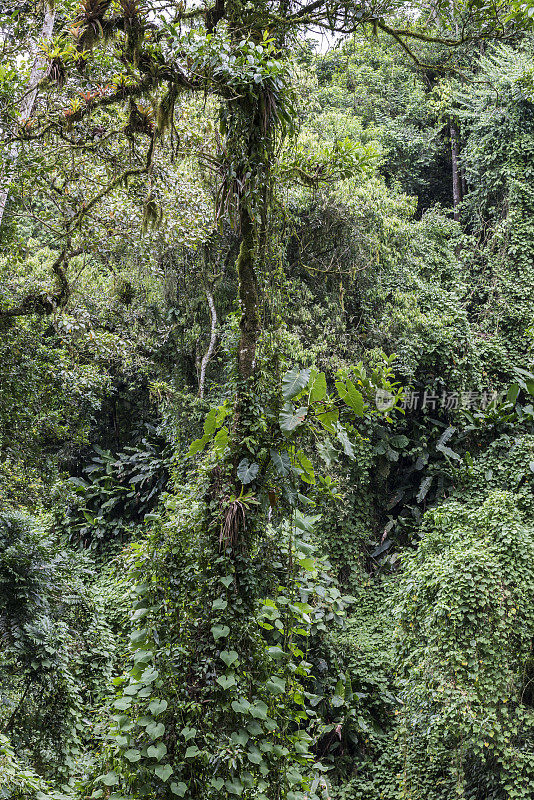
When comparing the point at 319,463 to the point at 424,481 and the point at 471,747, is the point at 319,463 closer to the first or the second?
the point at 424,481

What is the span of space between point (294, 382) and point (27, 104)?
10.3 feet

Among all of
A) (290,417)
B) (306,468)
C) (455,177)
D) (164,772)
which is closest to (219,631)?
(164,772)

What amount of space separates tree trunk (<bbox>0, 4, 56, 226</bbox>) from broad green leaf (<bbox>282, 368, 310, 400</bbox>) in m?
2.53

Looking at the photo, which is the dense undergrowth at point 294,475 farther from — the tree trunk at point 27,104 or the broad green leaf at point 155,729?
the tree trunk at point 27,104

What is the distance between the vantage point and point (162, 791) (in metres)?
2.34

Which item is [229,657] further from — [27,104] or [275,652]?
[27,104]

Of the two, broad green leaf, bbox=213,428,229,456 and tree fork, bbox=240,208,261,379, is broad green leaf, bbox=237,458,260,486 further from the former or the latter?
tree fork, bbox=240,208,261,379

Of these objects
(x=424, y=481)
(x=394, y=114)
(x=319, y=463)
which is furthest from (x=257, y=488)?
(x=394, y=114)

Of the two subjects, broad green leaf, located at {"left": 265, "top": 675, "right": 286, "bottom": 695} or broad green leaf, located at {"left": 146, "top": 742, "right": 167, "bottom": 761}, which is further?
broad green leaf, located at {"left": 265, "top": 675, "right": 286, "bottom": 695}

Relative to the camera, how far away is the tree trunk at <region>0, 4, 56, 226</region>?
3.97 metres

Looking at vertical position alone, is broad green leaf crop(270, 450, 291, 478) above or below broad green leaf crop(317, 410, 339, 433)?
below

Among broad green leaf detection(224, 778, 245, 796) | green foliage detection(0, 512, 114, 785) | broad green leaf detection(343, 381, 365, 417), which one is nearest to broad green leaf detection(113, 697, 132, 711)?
broad green leaf detection(224, 778, 245, 796)

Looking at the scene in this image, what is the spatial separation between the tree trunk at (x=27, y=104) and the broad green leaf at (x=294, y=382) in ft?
8.30

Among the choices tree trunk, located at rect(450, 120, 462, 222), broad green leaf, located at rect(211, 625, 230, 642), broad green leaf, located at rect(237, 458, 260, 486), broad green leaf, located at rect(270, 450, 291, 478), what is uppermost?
tree trunk, located at rect(450, 120, 462, 222)
